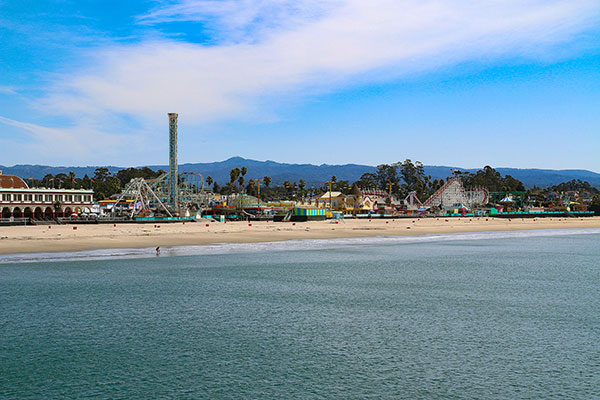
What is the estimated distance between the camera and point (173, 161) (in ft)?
341

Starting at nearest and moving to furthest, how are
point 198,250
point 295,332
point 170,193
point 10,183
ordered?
1. point 295,332
2. point 198,250
3. point 10,183
4. point 170,193

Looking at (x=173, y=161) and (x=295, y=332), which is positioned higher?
(x=173, y=161)

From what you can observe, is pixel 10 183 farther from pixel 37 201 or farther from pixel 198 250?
pixel 198 250

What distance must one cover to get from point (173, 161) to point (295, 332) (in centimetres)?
8998

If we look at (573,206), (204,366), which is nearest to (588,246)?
(204,366)

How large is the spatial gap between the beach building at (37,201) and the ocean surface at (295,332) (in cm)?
5623

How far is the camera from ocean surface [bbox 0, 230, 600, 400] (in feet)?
44.1

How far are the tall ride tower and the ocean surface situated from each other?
67.2m

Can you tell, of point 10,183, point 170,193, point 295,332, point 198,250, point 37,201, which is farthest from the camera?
point 170,193

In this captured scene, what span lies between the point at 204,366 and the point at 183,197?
9344 cm

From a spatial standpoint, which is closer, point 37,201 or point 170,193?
point 37,201

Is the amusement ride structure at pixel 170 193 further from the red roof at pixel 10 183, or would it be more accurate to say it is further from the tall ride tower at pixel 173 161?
the red roof at pixel 10 183

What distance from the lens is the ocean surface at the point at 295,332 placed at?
13431 millimetres

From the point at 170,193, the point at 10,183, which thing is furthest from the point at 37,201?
the point at 170,193
